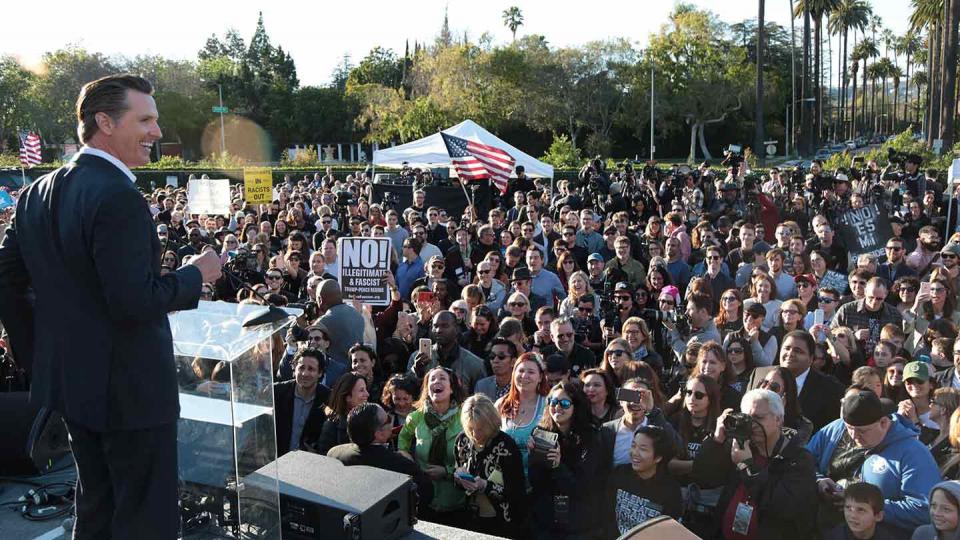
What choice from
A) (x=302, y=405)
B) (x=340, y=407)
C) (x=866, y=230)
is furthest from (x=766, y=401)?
(x=866, y=230)

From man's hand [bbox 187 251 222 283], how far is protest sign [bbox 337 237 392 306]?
4.93 metres

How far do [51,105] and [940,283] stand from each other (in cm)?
6958

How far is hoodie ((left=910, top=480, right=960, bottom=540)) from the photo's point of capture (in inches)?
136

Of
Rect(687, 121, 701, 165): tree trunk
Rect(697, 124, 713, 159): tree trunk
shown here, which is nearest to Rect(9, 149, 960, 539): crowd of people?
Rect(687, 121, 701, 165): tree trunk

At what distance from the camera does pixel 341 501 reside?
3.04 metres

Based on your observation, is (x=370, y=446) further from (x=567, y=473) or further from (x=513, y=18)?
(x=513, y=18)

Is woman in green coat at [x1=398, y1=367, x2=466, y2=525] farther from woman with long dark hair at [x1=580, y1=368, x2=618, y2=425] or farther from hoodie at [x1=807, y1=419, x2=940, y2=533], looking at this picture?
hoodie at [x1=807, y1=419, x2=940, y2=533]

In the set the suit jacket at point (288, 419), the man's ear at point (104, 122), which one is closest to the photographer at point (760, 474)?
the suit jacket at point (288, 419)

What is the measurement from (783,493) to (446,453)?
184 cm

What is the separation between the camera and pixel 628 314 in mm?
7344

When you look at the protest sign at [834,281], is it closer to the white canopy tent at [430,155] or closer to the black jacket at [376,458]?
the black jacket at [376,458]

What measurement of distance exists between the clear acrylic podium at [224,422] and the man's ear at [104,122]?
765 mm

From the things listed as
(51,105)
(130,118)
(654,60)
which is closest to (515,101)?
(654,60)

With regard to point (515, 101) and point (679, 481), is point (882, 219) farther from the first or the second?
point (515, 101)
